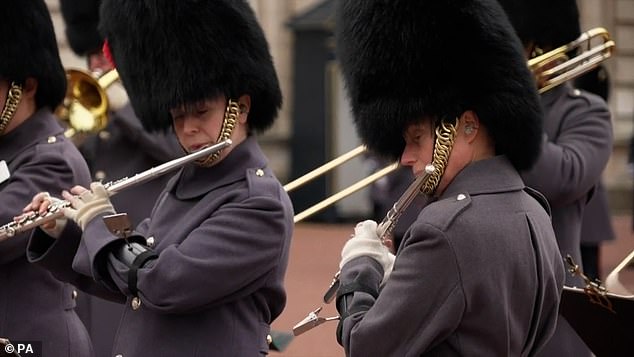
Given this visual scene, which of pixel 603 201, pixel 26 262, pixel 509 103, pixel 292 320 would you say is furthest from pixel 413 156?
pixel 292 320

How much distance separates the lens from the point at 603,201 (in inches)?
320

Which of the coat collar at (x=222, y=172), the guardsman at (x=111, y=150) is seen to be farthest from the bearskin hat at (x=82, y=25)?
the coat collar at (x=222, y=172)

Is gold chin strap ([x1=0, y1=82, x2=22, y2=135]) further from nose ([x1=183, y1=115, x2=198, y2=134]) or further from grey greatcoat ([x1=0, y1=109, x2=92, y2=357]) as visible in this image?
nose ([x1=183, y1=115, x2=198, y2=134])

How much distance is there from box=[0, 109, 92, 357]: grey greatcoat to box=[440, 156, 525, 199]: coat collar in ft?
5.17

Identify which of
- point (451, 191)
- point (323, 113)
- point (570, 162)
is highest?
point (451, 191)

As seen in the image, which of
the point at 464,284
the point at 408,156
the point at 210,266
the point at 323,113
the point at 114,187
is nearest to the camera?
the point at 464,284

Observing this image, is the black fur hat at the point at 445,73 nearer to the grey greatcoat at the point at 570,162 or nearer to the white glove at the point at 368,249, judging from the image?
the white glove at the point at 368,249

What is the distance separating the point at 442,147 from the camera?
3.52m

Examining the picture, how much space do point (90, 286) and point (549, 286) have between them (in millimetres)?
1433

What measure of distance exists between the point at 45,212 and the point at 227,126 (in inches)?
21.8

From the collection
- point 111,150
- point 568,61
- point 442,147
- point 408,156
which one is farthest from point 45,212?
point 111,150

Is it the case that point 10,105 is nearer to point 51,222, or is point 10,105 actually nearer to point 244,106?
point 51,222

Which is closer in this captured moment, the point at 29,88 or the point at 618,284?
the point at 618,284

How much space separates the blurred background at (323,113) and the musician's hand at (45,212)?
10684 millimetres
